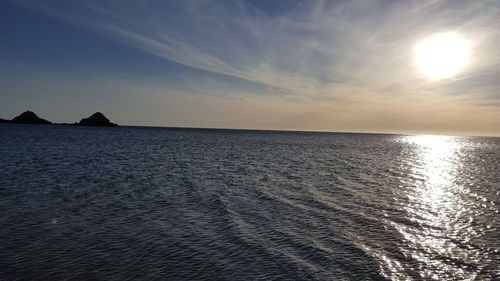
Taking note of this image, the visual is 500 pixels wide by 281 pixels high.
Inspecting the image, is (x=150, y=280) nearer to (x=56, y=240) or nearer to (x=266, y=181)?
(x=56, y=240)

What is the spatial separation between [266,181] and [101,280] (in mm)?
26064

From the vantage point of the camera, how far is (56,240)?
1508 cm

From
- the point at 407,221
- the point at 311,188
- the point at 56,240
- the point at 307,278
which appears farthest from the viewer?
the point at 311,188

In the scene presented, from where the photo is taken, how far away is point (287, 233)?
17.6 metres

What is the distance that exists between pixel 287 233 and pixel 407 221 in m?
9.79

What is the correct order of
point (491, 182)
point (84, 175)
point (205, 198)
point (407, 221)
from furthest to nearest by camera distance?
point (491, 182), point (84, 175), point (205, 198), point (407, 221)

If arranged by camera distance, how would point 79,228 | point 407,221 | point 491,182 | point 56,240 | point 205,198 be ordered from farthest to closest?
1. point 491,182
2. point 205,198
3. point 407,221
4. point 79,228
5. point 56,240

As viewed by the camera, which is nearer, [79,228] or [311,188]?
[79,228]

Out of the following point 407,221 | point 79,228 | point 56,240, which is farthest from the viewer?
point 407,221

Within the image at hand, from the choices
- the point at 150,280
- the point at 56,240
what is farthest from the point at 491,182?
the point at 56,240

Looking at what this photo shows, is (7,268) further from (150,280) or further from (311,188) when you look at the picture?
(311,188)

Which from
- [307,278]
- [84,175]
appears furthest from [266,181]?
[307,278]

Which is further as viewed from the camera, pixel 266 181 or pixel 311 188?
pixel 266 181

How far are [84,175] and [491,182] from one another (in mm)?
54399
